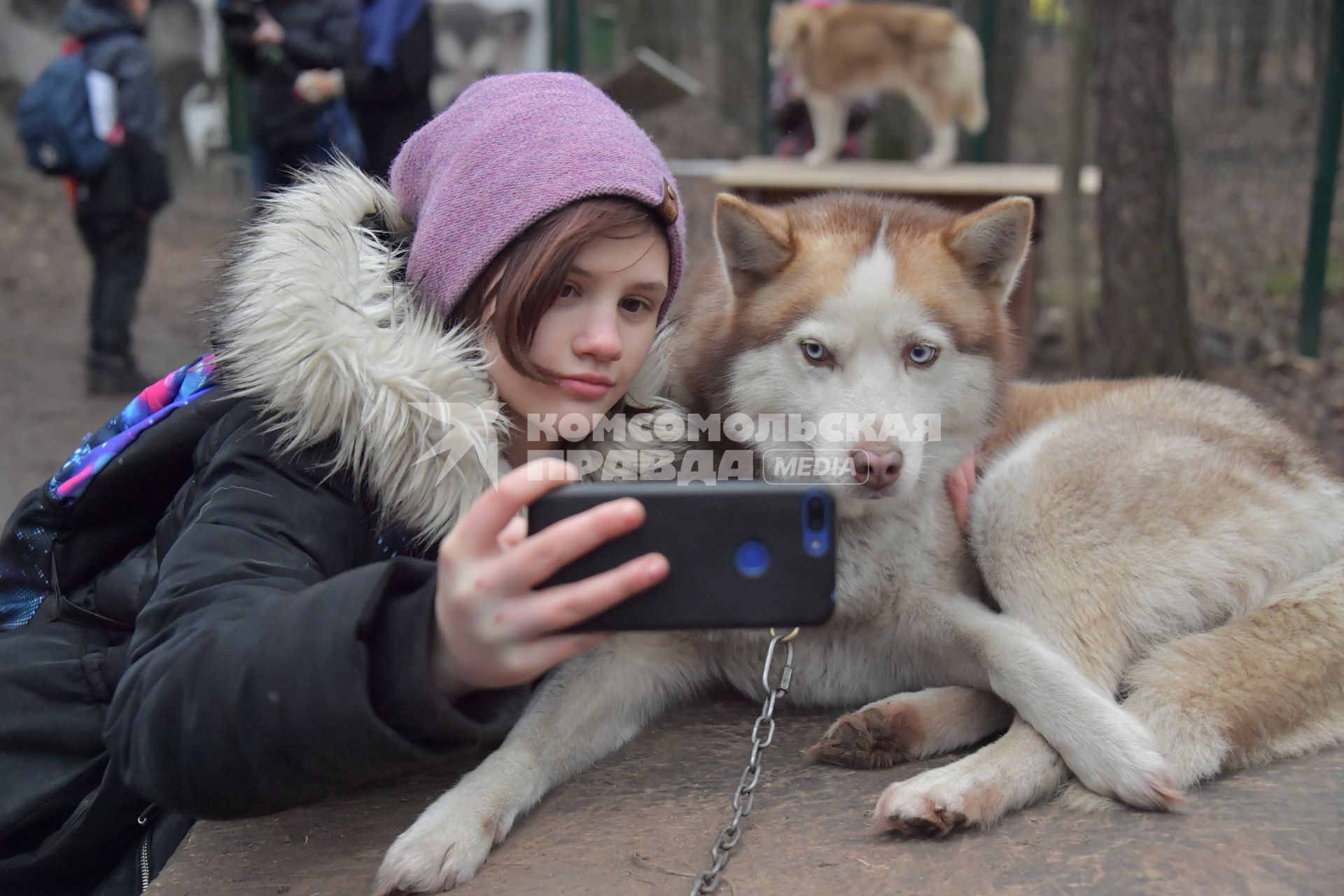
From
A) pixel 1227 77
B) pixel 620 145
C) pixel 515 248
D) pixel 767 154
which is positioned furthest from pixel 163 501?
pixel 1227 77

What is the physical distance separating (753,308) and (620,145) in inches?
21.8

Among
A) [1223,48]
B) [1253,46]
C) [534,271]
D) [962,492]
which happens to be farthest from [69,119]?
[1253,46]

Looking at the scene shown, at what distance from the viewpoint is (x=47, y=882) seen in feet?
6.56

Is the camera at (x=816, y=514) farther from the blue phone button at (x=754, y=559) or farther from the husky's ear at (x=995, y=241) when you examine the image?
the husky's ear at (x=995, y=241)

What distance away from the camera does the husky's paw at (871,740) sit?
83.4 inches

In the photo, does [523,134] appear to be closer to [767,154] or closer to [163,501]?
[163,501]

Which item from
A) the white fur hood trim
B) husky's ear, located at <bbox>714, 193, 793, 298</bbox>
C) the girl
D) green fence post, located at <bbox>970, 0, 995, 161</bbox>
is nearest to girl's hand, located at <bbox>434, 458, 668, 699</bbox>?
the girl

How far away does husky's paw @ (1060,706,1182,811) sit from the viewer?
6.13 feet

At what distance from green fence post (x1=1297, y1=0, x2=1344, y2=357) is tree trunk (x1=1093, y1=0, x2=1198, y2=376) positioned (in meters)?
1.32

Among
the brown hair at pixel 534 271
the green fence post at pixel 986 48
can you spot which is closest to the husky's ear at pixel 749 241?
the brown hair at pixel 534 271

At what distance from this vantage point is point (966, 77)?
724 centimetres

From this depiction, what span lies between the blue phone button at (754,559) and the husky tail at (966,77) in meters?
6.50

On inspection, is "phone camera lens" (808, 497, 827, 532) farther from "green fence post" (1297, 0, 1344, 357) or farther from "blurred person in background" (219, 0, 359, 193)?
"green fence post" (1297, 0, 1344, 357)

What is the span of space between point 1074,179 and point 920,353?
217 inches
